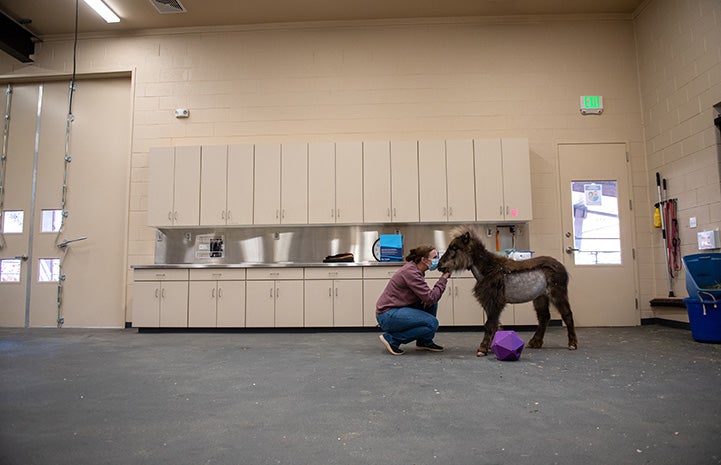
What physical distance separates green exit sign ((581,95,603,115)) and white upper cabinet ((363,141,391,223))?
293cm

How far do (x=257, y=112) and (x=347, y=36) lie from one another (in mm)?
1780

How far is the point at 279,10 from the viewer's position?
21.4 feet

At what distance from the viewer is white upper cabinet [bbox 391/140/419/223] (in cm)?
610

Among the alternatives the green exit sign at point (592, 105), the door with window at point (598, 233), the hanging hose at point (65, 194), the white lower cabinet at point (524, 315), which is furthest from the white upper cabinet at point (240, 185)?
the green exit sign at point (592, 105)

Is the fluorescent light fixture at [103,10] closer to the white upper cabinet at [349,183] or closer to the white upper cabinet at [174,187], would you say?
the white upper cabinet at [174,187]

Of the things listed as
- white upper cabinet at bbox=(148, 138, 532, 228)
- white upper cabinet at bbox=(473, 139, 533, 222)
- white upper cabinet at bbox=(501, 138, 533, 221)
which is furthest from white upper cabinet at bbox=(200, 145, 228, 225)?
white upper cabinet at bbox=(501, 138, 533, 221)

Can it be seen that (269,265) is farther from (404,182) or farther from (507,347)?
(507,347)

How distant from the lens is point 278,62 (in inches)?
270

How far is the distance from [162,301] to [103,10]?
4.13 meters

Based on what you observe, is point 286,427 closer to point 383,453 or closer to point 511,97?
point 383,453

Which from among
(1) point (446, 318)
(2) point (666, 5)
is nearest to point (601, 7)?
(2) point (666, 5)

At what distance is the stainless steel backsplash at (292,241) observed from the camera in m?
6.36

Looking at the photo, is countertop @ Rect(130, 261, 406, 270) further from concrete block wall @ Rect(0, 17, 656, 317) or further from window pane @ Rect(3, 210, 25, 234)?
window pane @ Rect(3, 210, 25, 234)

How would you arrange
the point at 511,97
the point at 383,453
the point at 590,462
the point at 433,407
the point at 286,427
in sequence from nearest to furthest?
the point at 590,462 → the point at 383,453 → the point at 286,427 → the point at 433,407 → the point at 511,97
